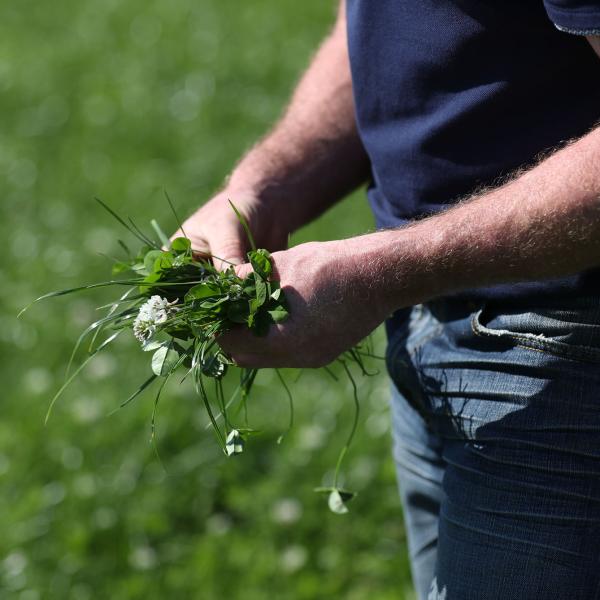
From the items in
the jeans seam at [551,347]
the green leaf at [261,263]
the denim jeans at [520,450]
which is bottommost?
the denim jeans at [520,450]

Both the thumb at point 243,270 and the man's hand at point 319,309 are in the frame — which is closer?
the man's hand at point 319,309

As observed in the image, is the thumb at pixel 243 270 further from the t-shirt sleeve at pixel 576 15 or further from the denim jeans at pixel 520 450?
the t-shirt sleeve at pixel 576 15

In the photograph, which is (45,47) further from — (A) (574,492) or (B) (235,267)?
(A) (574,492)

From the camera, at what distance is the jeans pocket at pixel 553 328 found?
1720 mm

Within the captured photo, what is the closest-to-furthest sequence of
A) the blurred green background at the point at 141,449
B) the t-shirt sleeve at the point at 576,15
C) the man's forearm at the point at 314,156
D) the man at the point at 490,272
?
the t-shirt sleeve at the point at 576,15, the man at the point at 490,272, the man's forearm at the point at 314,156, the blurred green background at the point at 141,449

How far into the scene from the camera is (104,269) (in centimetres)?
453

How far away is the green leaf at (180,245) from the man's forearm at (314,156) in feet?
1.07

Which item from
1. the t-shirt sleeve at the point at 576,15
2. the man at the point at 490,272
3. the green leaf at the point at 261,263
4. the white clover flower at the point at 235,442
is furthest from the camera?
the white clover flower at the point at 235,442

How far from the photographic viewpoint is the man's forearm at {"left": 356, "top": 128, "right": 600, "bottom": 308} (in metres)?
1.57

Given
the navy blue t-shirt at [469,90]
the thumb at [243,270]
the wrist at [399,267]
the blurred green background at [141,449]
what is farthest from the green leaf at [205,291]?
the blurred green background at [141,449]

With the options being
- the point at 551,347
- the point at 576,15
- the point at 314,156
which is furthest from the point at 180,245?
the point at 576,15

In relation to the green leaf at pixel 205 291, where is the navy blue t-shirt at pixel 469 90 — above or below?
above

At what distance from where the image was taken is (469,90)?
1.77 meters

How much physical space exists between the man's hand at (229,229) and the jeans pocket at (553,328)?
1.61ft
